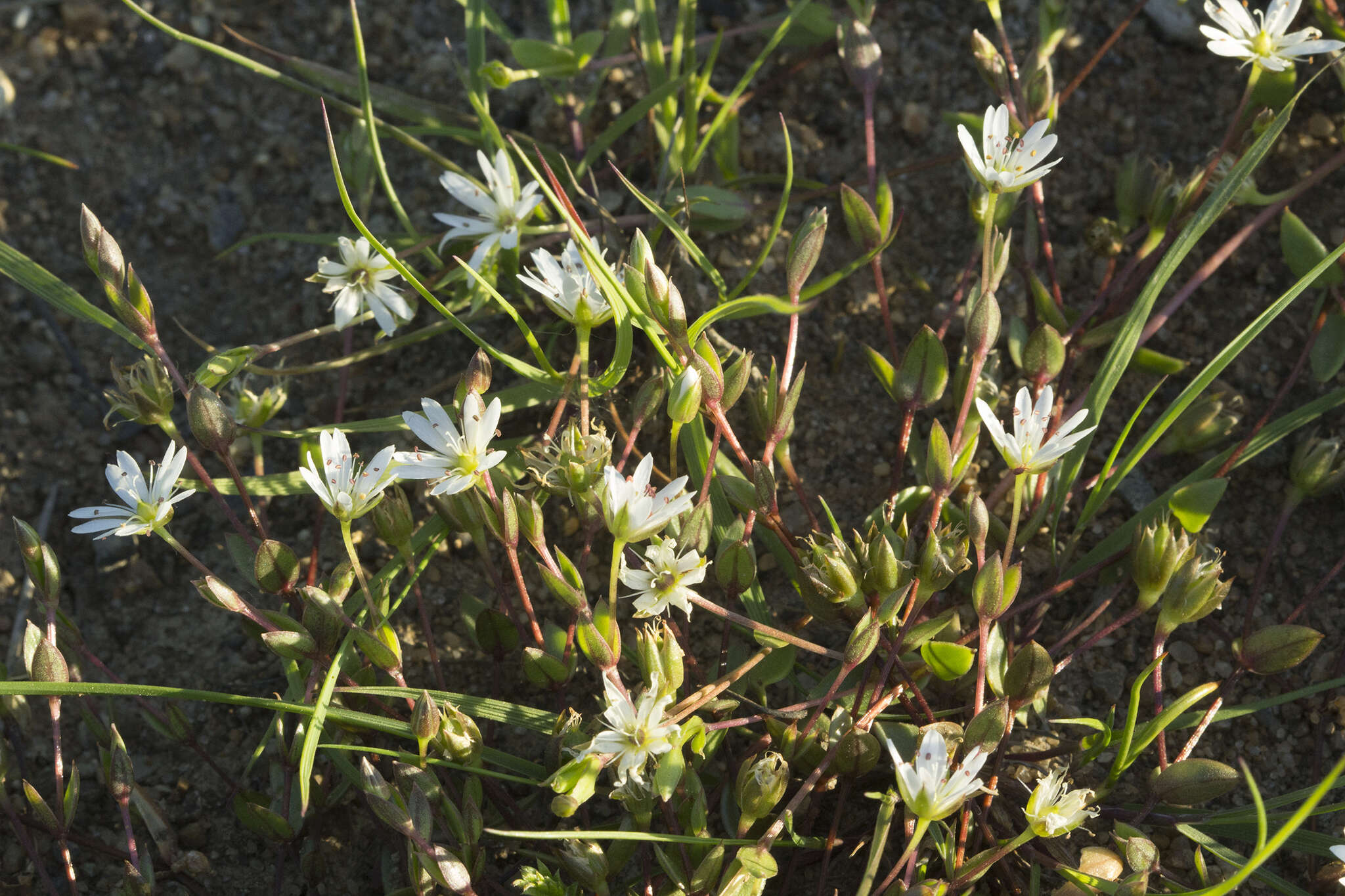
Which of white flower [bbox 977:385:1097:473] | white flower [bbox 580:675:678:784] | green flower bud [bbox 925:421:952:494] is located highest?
white flower [bbox 977:385:1097:473]

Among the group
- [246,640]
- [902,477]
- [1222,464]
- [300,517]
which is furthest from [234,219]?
[1222,464]

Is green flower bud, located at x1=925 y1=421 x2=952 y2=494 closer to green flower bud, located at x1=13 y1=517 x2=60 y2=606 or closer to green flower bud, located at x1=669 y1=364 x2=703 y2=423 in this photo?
green flower bud, located at x1=669 y1=364 x2=703 y2=423

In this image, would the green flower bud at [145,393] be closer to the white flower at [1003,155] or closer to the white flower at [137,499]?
the white flower at [137,499]

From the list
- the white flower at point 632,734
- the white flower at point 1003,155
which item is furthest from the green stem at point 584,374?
the white flower at point 1003,155

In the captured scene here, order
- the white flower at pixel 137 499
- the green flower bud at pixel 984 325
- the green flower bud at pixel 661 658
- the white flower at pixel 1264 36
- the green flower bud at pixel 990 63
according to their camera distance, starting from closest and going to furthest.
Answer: the green flower bud at pixel 661 658
the white flower at pixel 137 499
the green flower bud at pixel 984 325
the white flower at pixel 1264 36
the green flower bud at pixel 990 63

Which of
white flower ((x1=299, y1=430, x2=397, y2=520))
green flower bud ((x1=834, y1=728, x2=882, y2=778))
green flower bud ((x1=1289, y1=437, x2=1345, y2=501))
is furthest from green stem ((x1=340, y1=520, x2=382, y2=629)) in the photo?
green flower bud ((x1=1289, y1=437, x2=1345, y2=501))

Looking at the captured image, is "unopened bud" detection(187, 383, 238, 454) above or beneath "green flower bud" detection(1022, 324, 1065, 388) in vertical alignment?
beneath

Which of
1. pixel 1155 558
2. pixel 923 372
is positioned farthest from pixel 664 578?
pixel 1155 558
